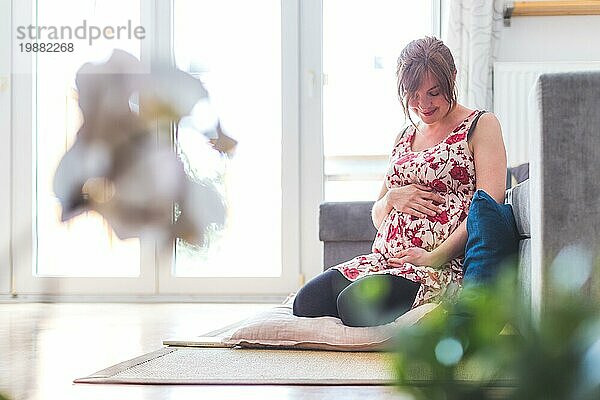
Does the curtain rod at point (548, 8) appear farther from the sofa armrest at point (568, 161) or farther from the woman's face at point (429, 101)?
the sofa armrest at point (568, 161)

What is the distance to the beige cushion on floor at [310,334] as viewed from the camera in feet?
7.56

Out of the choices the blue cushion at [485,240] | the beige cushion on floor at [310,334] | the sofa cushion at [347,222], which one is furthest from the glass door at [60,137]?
the sofa cushion at [347,222]

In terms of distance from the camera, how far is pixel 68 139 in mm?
233

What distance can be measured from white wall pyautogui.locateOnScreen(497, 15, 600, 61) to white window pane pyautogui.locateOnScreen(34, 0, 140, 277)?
4301 mm

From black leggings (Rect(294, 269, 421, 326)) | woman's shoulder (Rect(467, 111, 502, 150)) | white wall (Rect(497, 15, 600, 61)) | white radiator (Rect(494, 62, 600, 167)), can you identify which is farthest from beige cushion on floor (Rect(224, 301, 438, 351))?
white wall (Rect(497, 15, 600, 61))

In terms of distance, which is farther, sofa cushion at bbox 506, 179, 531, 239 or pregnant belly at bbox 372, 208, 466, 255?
pregnant belly at bbox 372, 208, 466, 255

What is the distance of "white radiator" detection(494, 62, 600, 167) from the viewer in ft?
14.3

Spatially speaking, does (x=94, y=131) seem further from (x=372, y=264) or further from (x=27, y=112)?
(x=372, y=264)

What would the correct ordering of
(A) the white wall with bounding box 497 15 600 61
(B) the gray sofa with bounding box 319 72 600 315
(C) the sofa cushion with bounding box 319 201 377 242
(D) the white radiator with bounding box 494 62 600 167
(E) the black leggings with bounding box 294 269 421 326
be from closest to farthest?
1. (B) the gray sofa with bounding box 319 72 600 315
2. (E) the black leggings with bounding box 294 269 421 326
3. (C) the sofa cushion with bounding box 319 201 377 242
4. (D) the white radiator with bounding box 494 62 600 167
5. (A) the white wall with bounding box 497 15 600 61

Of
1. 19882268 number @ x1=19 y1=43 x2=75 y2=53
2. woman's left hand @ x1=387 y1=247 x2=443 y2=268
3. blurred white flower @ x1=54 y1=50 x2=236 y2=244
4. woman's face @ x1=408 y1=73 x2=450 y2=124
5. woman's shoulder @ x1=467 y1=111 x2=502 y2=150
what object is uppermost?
woman's face @ x1=408 y1=73 x2=450 y2=124

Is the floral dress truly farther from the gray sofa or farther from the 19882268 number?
the 19882268 number

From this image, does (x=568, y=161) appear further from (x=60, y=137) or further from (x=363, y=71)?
(x=363, y=71)

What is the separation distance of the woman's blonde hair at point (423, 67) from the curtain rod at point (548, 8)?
7.26 ft

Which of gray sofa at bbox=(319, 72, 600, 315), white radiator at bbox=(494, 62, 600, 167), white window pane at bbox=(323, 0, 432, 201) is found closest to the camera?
gray sofa at bbox=(319, 72, 600, 315)
